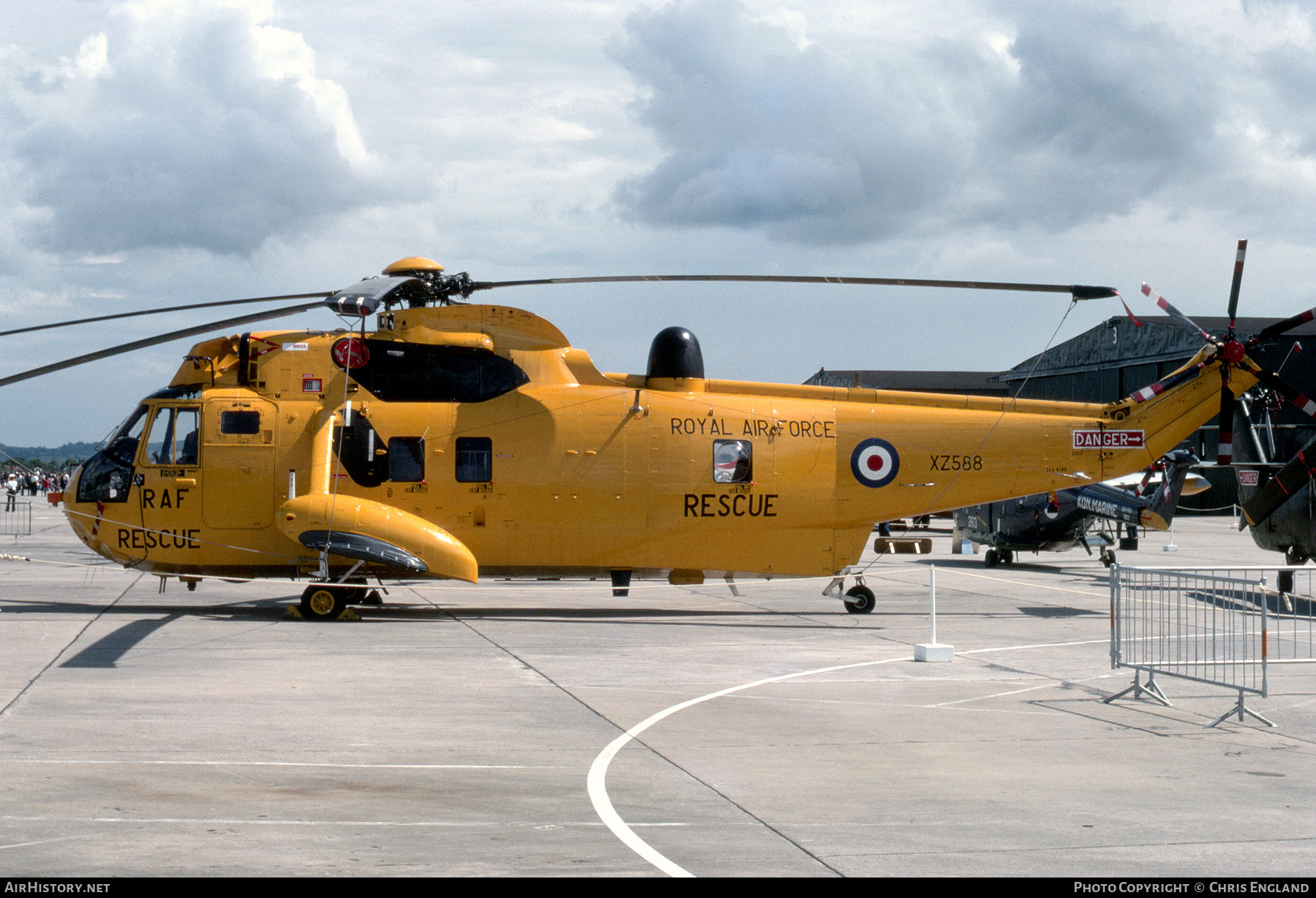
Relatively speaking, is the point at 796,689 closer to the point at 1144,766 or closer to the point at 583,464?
the point at 1144,766

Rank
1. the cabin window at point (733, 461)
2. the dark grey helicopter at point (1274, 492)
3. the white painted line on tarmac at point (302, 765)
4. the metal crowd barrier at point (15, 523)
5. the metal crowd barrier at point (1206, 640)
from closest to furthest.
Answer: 1. the white painted line on tarmac at point (302, 765)
2. the metal crowd barrier at point (1206, 640)
3. the cabin window at point (733, 461)
4. the dark grey helicopter at point (1274, 492)
5. the metal crowd barrier at point (15, 523)

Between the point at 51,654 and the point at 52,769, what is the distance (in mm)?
6075

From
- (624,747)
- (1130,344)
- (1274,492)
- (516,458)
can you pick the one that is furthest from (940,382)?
(624,747)

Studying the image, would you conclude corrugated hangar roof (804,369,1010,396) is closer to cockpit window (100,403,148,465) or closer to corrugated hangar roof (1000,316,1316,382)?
corrugated hangar roof (1000,316,1316,382)

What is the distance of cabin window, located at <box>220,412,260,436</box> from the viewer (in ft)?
59.9

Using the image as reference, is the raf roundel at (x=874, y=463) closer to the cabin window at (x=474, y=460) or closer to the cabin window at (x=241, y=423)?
the cabin window at (x=474, y=460)

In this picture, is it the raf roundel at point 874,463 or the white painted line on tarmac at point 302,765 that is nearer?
the white painted line on tarmac at point 302,765

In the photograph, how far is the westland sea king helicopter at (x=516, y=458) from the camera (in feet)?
59.8

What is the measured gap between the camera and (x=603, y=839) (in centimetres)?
687

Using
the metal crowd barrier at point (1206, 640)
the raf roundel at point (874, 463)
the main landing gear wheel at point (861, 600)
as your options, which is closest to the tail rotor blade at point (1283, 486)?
the metal crowd barrier at point (1206, 640)

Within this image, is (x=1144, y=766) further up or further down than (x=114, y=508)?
further down

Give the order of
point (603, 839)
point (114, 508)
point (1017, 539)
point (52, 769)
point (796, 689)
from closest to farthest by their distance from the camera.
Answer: point (603, 839), point (52, 769), point (796, 689), point (114, 508), point (1017, 539)

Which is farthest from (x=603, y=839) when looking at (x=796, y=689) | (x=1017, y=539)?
(x=1017, y=539)

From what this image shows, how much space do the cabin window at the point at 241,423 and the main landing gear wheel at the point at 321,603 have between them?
254cm
